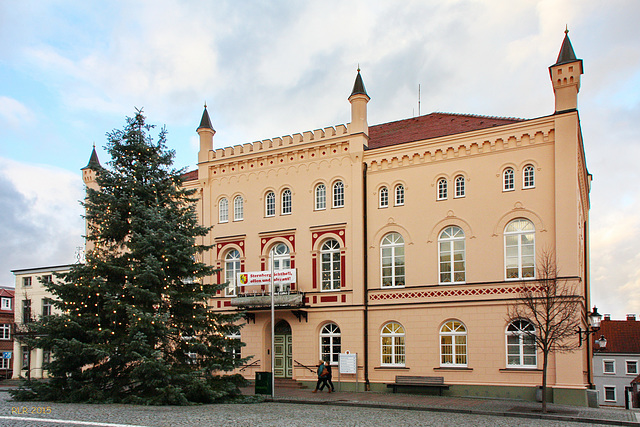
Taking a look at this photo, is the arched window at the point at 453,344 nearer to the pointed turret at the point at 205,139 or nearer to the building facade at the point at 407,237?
the building facade at the point at 407,237

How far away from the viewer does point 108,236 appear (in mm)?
22562

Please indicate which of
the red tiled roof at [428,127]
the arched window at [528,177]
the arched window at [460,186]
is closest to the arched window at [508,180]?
the arched window at [528,177]

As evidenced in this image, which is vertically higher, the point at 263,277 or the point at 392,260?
the point at 392,260

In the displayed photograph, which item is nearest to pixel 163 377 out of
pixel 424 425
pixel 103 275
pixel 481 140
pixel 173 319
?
pixel 173 319

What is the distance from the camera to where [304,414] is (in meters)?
18.2

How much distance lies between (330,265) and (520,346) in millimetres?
9271

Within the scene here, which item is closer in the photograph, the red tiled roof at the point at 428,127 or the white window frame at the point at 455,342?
the white window frame at the point at 455,342

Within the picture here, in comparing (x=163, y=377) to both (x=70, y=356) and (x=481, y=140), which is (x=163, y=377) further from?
(x=481, y=140)

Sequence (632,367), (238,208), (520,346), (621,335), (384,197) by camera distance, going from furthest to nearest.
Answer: (621,335) < (632,367) < (238,208) < (384,197) < (520,346)

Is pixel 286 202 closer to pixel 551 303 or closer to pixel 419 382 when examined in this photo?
pixel 419 382

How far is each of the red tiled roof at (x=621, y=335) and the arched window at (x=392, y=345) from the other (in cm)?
4182

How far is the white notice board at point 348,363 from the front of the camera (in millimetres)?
27281

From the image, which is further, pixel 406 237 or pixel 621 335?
→ pixel 621 335

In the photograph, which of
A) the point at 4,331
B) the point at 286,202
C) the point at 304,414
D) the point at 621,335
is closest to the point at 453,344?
the point at 304,414
